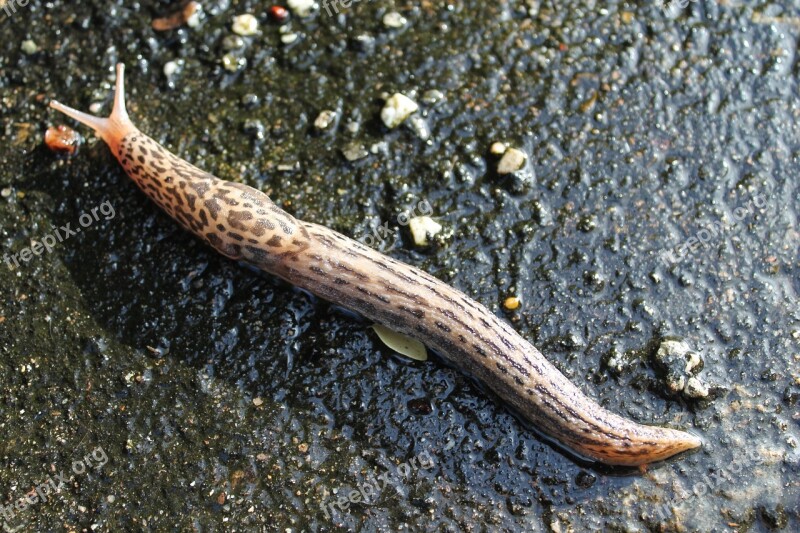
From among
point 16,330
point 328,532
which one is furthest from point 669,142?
point 16,330

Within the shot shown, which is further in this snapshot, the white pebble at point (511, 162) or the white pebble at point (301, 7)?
the white pebble at point (301, 7)

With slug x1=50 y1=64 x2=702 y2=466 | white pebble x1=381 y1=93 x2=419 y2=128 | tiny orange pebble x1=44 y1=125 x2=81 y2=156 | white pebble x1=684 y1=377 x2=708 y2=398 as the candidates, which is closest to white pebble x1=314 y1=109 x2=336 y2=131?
white pebble x1=381 y1=93 x2=419 y2=128

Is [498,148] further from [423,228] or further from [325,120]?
[325,120]

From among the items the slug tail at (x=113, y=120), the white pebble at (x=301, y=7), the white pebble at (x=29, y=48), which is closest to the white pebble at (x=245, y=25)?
the white pebble at (x=301, y=7)

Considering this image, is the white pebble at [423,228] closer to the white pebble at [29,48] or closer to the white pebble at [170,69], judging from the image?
the white pebble at [170,69]

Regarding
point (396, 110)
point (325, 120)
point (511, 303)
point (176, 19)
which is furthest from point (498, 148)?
point (176, 19)

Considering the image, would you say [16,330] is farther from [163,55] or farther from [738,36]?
[738,36]

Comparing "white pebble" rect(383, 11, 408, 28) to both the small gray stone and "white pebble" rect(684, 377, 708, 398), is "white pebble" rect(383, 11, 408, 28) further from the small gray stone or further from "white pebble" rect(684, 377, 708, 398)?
"white pebble" rect(684, 377, 708, 398)
